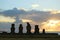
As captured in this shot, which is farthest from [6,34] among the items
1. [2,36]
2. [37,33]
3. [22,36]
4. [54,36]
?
[54,36]

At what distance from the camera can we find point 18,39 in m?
27.9

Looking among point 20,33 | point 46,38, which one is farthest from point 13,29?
point 46,38

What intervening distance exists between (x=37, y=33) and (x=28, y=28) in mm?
1644

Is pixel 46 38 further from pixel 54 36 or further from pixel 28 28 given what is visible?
pixel 28 28

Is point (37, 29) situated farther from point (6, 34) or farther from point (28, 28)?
point (6, 34)

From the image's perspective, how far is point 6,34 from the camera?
28.0 metres

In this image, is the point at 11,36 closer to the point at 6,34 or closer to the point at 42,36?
the point at 6,34

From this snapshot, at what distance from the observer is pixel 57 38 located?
28.1 meters

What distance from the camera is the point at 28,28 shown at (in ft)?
94.3

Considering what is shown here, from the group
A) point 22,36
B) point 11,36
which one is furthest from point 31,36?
point 11,36

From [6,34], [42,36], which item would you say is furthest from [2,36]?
[42,36]

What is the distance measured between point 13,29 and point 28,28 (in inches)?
94.8

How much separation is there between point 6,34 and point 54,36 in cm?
750

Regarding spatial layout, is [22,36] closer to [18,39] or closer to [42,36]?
[18,39]
